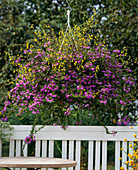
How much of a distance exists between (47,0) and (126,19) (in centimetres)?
118

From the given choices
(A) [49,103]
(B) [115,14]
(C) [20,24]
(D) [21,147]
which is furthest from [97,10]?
(D) [21,147]

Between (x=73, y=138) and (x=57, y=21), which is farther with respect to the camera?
(x=57, y=21)

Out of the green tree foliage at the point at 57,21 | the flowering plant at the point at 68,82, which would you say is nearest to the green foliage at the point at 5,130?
the flowering plant at the point at 68,82

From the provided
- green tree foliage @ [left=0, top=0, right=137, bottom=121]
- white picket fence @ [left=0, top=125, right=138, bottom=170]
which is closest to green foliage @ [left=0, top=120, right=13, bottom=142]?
white picket fence @ [left=0, top=125, right=138, bottom=170]

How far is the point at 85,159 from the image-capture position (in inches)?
157

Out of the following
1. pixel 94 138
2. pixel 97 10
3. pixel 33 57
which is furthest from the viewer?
pixel 97 10

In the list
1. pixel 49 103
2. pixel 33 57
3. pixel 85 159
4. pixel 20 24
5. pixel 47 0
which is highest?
pixel 47 0

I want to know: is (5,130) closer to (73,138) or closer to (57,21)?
(73,138)

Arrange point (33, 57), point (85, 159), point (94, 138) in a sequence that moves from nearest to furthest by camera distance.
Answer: point (94, 138) < point (33, 57) < point (85, 159)

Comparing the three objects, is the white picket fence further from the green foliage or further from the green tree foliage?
the green tree foliage

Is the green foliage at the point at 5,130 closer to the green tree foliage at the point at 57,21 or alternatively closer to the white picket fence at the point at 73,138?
the white picket fence at the point at 73,138

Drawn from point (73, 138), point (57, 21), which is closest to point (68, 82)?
point (73, 138)

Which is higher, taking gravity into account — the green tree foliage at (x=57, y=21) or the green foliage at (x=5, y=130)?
the green tree foliage at (x=57, y=21)

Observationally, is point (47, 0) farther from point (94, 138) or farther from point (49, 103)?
point (94, 138)
